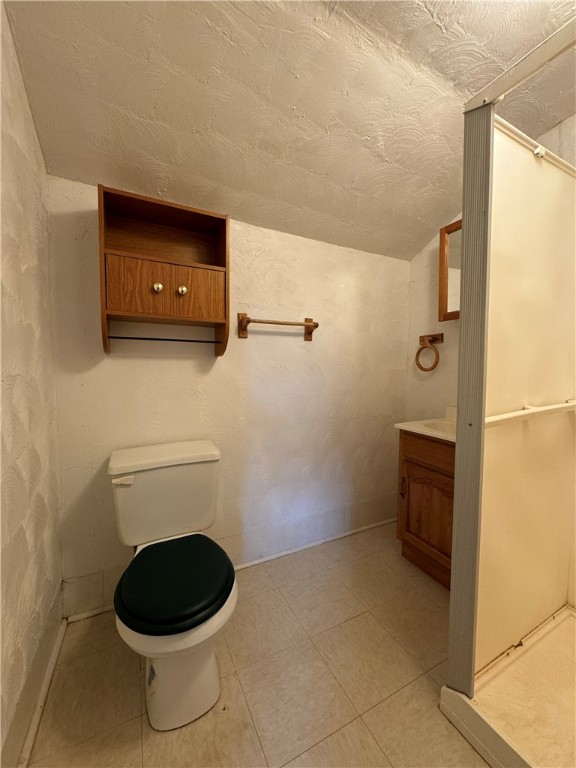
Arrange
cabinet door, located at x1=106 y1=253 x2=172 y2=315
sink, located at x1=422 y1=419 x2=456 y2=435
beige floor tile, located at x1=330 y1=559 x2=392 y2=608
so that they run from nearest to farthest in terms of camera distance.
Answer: cabinet door, located at x1=106 y1=253 x2=172 y2=315 → beige floor tile, located at x1=330 y1=559 x2=392 y2=608 → sink, located at x1=422 y1=419 x2=456 y2=435

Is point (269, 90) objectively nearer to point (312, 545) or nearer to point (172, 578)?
point (172, 578)

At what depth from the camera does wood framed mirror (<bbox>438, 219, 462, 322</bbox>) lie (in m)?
1.85

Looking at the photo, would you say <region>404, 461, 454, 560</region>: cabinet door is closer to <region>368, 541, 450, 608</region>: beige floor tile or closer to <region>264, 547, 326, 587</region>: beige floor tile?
<region>368, 541, 450, 608</region>: beige floor tile

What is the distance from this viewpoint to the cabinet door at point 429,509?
156cm

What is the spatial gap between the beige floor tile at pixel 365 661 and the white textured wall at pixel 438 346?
→ 134 centimetres

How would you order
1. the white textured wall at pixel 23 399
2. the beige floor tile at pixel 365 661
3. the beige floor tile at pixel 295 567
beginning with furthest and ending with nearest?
the beige floor tile at pixel 295 567, the beige floor tile at pixel 365 661, the white textured wall at pixel 23 399

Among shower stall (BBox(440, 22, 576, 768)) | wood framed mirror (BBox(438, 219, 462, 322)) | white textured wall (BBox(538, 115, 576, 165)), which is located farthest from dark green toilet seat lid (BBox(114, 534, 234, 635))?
white textured wall (BBox(538, 115, 576, 165))

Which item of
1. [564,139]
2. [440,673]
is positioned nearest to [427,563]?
[440,673]

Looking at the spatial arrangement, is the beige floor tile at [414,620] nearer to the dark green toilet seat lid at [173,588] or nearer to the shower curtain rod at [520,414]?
the dark green toilet seat lid at [173,588]

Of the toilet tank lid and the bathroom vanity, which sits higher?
the toilet tank lid

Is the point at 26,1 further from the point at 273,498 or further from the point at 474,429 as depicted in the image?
the point at 273,498

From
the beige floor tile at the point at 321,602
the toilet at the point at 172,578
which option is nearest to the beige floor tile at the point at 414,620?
the beige floor tile at the point at 321,602

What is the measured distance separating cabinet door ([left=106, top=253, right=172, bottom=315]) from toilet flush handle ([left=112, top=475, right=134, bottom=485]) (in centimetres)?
68

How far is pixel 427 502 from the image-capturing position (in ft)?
5.49
